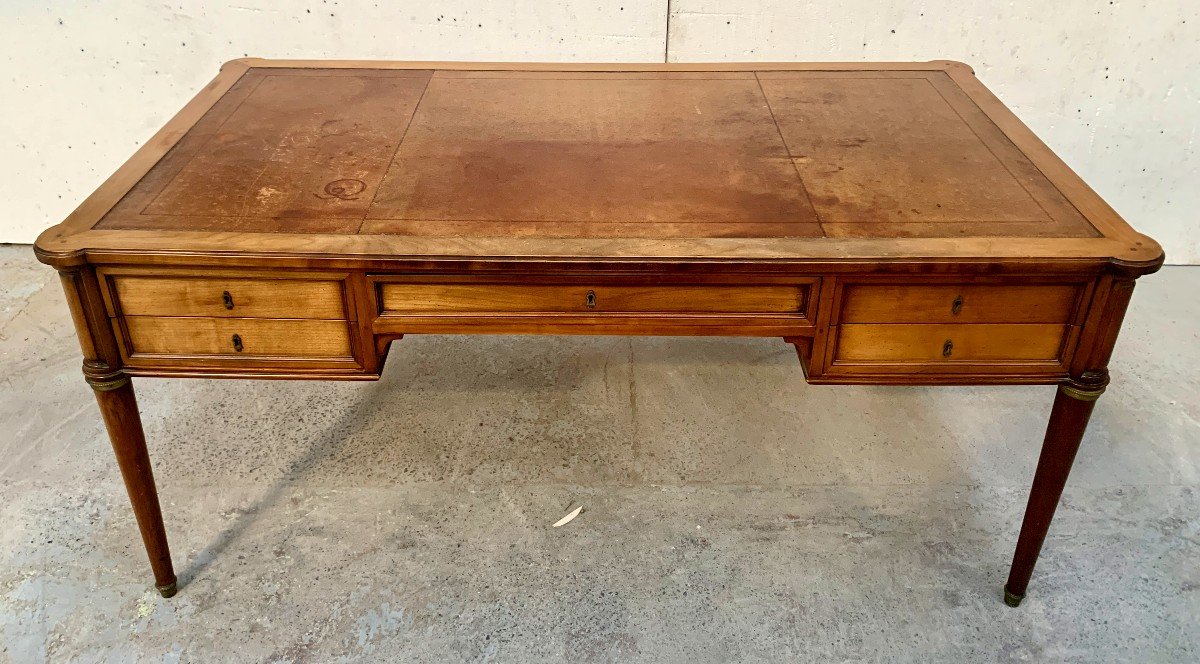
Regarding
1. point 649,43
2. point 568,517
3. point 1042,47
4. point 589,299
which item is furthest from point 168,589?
point 1042,47

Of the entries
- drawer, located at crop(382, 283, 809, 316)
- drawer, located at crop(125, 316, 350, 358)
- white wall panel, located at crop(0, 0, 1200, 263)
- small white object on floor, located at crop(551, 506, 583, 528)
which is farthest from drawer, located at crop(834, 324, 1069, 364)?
white wall panel, located at crop(0, 0, 1200, 263)

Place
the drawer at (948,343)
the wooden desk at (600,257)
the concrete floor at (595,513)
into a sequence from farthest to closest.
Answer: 1. the concrete floor at (595,513)
2. the drawer at (948,343)
3. the wooden desk at (600,257)

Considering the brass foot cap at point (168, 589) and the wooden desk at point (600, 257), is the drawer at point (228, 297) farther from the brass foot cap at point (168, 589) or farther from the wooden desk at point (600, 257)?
the brass foot cap at point (168, 589)

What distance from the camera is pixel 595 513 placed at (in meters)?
2.51

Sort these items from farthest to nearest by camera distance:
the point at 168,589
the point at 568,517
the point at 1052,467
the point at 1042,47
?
the point at 1042,47, the point at 568,517, the point at 168,589, the point at 1052,467

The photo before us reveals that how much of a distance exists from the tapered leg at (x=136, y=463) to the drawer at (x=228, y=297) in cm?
20

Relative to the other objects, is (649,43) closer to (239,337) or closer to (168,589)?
(239,337)

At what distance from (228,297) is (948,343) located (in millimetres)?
1442

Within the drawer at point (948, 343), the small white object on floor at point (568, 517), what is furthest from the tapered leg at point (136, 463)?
the drawer at point (948, 343)

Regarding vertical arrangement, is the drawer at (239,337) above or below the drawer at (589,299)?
below

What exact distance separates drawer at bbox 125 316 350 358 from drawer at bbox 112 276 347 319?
20mm

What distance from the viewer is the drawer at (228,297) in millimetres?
1864

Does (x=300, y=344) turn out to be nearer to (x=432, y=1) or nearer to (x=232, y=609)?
(x=232, y=609)

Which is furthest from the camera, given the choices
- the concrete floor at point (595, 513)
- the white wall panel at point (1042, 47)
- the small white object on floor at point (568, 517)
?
the white wall panel at point (1042, 47)
